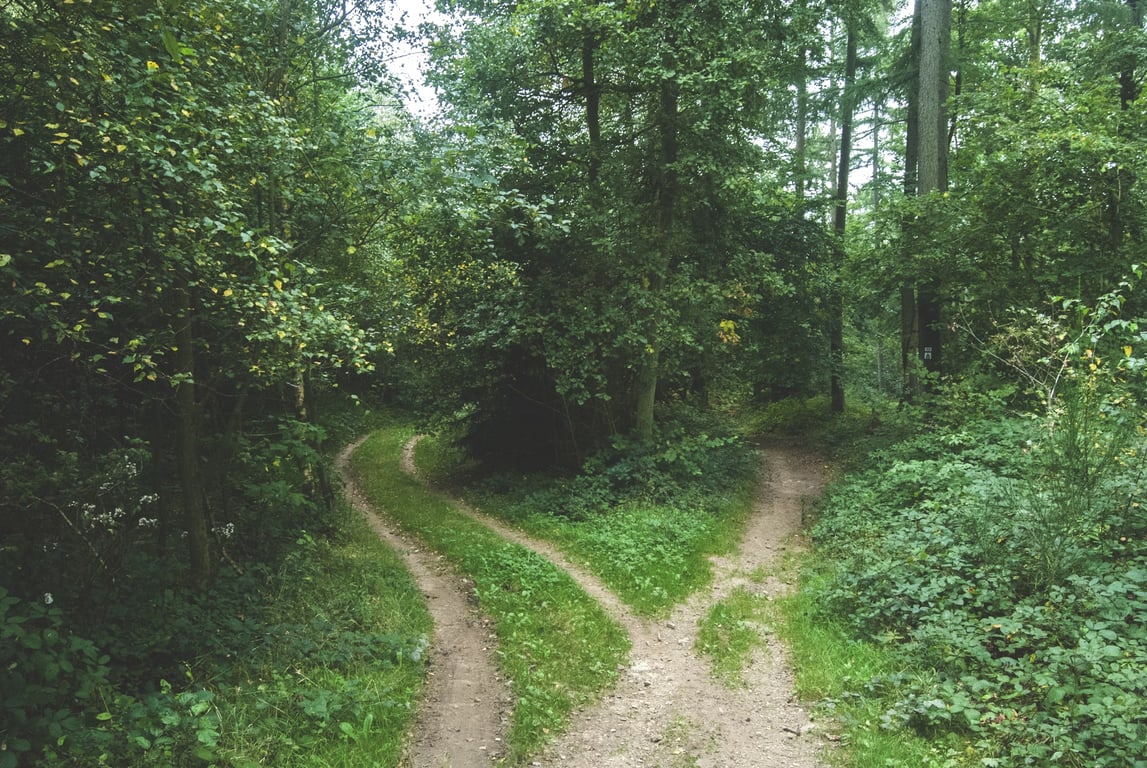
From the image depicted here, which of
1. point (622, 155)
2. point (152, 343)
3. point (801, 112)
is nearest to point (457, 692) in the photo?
point (152, 343)

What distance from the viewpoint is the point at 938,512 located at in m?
8.55

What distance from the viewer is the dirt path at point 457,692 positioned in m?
5.45

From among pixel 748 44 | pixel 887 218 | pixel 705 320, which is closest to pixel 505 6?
pixel 748 44

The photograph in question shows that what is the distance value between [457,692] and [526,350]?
8886 millimetres

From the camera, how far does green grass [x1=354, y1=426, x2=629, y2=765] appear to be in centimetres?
600

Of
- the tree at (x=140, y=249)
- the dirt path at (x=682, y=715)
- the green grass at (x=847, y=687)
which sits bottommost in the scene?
the dirt path at (x=682, y=715)

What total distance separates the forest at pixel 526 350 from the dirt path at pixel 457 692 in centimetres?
24

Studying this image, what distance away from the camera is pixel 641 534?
34.8 ft

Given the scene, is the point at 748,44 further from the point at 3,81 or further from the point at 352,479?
the point at 352,479

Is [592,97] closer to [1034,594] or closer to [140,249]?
[140,249]

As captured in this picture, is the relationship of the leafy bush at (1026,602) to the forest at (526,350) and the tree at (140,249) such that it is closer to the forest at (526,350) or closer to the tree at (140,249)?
the forest at (526,350)

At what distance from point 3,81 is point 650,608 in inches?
324

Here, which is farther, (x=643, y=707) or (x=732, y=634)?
(x=732, y=634)

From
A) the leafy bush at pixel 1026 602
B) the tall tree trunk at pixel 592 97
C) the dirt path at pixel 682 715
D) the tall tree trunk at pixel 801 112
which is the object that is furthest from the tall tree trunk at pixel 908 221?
the dirt path at pixel 682 715
